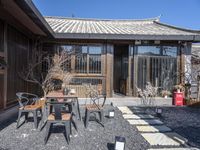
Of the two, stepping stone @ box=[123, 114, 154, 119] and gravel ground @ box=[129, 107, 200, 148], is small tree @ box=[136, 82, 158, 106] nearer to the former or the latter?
gravel ground @ box=[129, 107, 200, 148]

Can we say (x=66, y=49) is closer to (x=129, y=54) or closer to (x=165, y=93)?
(x=129, y=54)

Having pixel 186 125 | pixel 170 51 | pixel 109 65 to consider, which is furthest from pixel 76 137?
pixel 170 51

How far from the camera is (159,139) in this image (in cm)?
387

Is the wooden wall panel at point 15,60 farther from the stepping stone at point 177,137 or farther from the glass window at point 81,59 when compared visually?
the stepping stone at point 177,137

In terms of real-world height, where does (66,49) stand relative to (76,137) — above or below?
above

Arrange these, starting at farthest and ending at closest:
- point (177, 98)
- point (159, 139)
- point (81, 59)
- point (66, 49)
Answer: point (81, 59) → point (66, 49) → point (177, 98) → point (159, 139)

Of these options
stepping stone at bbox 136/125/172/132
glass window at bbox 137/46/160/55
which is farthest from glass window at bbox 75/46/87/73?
stepping stone at bbox 136/125/172/132

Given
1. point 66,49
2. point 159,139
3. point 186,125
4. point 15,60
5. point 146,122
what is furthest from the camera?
point 66,49

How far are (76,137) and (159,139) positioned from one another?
61.0 inches

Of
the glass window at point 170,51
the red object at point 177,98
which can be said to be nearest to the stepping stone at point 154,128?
the red object at point 177,98

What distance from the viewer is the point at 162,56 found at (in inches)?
370

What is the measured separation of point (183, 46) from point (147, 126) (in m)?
5.82

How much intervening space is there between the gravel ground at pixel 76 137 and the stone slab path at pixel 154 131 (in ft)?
0.56

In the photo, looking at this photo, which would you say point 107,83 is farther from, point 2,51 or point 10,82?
point 2,51
